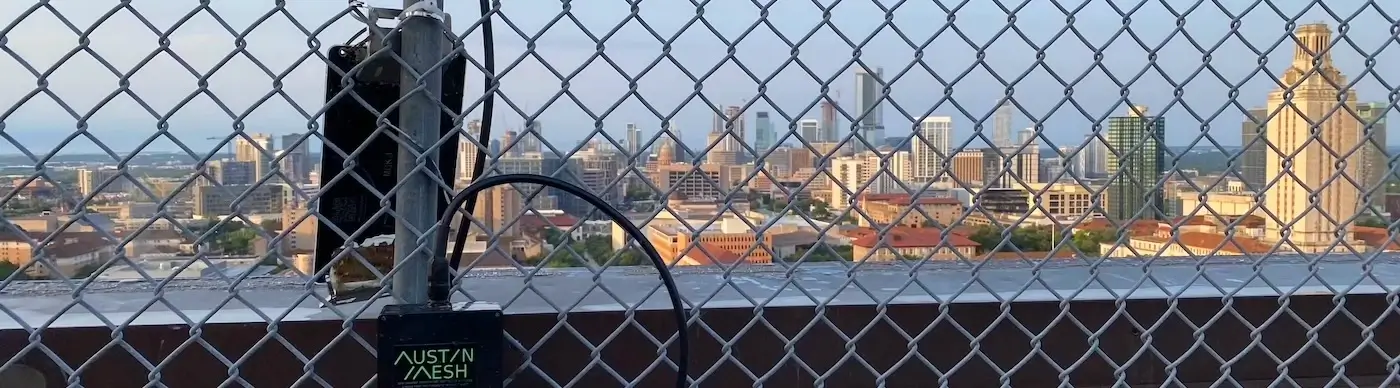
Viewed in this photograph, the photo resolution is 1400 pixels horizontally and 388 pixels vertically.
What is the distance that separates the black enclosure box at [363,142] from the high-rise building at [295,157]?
1.7 inches

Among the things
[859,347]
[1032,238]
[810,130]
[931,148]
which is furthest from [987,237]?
[810,130]

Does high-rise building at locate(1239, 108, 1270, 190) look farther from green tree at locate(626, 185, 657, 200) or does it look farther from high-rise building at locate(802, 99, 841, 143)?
green tree at locate(626, 185, 657, 200)

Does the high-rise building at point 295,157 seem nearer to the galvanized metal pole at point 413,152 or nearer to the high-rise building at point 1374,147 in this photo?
the galvanized metal pole at point 413,152

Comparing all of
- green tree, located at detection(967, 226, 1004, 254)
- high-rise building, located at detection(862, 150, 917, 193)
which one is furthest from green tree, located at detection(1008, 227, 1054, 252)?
high-rise building, located at detection(862, 150, 917, 193)

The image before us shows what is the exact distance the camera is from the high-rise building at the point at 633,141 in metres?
1.52

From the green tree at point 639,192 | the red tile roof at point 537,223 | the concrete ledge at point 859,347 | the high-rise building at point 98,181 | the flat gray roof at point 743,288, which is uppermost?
the high-rise building at point 98,181

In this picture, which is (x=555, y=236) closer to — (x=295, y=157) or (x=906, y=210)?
(x=295, y=157)

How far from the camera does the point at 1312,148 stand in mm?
1903

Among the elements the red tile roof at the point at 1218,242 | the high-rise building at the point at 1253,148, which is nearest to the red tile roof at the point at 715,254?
the red tile roof at the point at 1218,242

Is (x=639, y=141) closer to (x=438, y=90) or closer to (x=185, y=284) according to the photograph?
(x=438, y=90)

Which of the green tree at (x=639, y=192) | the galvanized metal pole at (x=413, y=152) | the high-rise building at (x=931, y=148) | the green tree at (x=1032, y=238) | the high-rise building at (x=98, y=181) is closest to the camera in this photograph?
the high-rise building at (x=98, y=181)

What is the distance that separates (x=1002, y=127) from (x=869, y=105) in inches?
10.5

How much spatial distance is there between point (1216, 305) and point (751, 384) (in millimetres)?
988

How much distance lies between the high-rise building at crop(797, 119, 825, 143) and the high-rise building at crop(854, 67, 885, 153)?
70 millimetres
